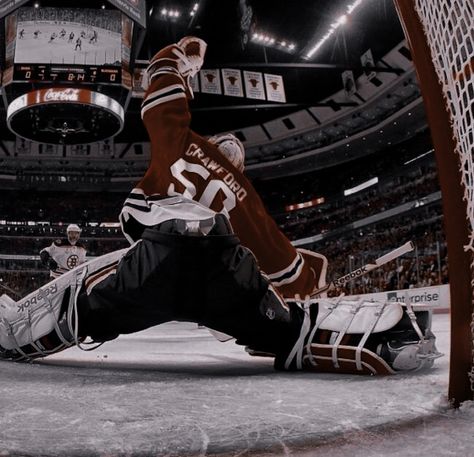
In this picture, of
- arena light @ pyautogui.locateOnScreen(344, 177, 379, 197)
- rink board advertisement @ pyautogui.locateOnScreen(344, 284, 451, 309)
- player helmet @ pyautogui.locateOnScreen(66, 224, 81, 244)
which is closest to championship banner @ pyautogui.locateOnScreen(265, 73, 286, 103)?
rink board advertisement @ pyautogui.locateOnScreen(344, 284, 451, 309)

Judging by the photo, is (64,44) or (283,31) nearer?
(64,44)

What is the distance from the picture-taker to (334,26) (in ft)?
38.2

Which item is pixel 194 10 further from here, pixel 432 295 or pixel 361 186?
pixel 361 186

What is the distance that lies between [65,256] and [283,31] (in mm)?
8298

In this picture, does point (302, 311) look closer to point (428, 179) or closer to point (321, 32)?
point (321, 32)

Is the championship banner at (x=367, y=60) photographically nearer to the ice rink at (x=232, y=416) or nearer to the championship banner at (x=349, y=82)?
the championship banner at (x=349, y=82)

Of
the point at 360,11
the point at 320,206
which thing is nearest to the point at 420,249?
the point at 360,11

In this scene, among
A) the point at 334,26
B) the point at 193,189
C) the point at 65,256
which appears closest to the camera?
the point at 193,189

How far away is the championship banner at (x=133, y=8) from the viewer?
20.7 feet

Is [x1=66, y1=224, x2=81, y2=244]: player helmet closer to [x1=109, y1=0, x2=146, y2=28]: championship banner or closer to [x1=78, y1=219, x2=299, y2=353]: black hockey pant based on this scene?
[x1=109, y1=0, x2=146, y2=28]: championship banner

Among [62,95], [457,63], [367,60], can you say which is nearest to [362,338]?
[457,63]

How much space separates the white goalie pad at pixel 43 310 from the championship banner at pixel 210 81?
8.57 meters

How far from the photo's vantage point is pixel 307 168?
19.0 meters

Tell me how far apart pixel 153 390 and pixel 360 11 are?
37.6ft
